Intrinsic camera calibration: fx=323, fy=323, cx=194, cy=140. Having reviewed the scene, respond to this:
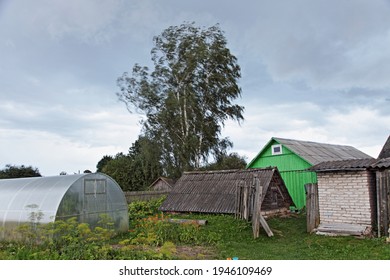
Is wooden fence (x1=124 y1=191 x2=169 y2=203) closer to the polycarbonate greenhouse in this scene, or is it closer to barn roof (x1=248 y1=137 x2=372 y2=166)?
barn roof (x1=248 y1=137 x2=372 y2=166)

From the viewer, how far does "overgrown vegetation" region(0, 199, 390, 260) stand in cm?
541

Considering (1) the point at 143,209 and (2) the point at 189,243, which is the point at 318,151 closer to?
(1) the point at 143,209

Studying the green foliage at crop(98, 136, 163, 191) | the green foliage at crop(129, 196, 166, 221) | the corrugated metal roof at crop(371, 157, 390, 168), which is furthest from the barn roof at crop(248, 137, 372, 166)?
the corrugated metal roof at crop(371, 157, 390, 168)

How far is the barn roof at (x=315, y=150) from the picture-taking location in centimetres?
1694

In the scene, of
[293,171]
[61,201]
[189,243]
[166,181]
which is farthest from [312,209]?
[166,181]

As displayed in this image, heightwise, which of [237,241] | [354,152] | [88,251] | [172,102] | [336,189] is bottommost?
[237,241]

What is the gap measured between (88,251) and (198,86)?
15.1 m

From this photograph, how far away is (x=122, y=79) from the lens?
65.4 feet

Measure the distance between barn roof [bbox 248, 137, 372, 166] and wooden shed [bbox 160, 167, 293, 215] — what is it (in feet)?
12.8

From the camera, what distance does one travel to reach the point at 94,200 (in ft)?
31.7

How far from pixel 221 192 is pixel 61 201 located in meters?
6.17

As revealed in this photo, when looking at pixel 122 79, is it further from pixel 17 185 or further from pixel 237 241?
pixel 237 241
